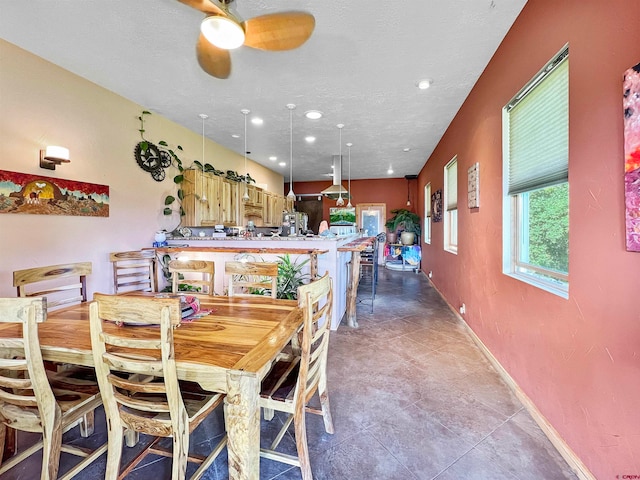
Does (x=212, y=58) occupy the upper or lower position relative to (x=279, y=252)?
upper

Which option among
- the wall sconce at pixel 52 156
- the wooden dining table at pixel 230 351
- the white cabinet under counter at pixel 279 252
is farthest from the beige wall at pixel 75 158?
the wooden dining table at pixel 230 351

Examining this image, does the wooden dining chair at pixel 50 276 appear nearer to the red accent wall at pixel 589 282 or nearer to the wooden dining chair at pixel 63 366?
the wooden dining chair at pixel 63 366

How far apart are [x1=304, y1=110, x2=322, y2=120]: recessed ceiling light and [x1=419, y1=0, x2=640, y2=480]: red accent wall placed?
2.24 meters

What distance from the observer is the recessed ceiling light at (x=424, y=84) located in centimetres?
299

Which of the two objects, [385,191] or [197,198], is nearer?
[197,198]

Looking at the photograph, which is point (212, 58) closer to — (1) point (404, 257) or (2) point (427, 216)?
(2) point (427, 216)

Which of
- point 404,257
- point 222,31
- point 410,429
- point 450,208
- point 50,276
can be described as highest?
point 222,31

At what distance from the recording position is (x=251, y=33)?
6.12 ft

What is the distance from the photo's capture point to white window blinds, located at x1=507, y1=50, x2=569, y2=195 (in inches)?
64.5

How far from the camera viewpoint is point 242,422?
1046 millimetres

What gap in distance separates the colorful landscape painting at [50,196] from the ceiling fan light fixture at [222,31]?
2.24 m

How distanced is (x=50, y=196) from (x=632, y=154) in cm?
419

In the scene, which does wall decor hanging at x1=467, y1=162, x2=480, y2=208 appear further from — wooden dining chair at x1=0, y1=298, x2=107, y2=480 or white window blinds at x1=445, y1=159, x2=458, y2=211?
wooden dining chair at x1=0, y1=298, x2=107, y2=480

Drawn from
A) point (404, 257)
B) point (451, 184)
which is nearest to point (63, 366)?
point (451, 184)
